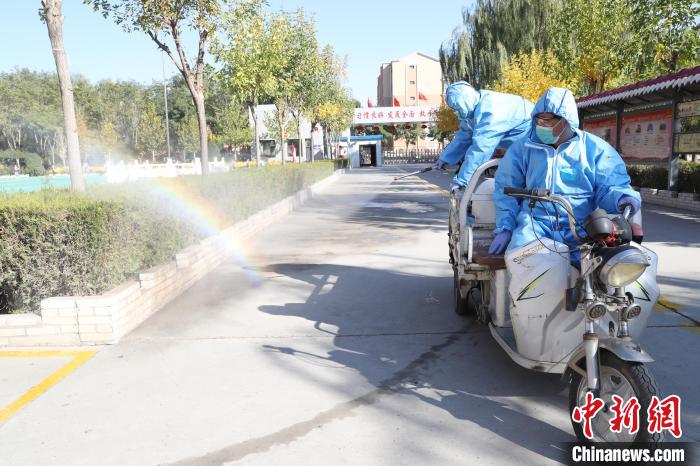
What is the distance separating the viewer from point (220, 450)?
3105 mm

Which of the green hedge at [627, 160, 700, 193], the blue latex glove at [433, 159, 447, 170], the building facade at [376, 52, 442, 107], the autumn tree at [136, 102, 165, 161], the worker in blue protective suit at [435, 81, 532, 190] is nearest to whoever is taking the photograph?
the worker in blue protective suit at [435, 81, 532, 190]

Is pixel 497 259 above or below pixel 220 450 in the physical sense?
above

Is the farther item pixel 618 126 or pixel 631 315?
pixel 618 126

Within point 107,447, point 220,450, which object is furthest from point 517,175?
point 107,447

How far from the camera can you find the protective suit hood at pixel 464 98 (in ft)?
18.0

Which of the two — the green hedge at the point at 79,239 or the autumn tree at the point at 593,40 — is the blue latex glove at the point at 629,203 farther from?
the autumn tree at the point at 593,40

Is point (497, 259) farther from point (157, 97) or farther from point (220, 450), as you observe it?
point (157, 97)

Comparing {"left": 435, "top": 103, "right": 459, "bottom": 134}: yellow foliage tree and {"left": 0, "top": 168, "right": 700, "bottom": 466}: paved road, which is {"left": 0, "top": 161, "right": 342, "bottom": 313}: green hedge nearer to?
{"left": 0, "top": 168, "right": 700, "bottom": 466}: paved road

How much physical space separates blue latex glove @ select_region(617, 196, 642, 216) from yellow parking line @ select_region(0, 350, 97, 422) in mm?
3876

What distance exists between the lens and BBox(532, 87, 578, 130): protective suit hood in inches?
133

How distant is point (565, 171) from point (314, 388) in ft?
6.94

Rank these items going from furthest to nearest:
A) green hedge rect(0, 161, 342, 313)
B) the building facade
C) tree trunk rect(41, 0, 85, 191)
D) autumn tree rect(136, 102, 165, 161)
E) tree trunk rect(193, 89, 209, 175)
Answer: the building facade, autumn tree rect(136, 102, 165, 161), tree trunk rect(193, 89, 209, 175), tree trunk rect(41, 0, 85, 191), green hedge rect(0, 161, 342, 313)

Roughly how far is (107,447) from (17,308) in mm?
2959

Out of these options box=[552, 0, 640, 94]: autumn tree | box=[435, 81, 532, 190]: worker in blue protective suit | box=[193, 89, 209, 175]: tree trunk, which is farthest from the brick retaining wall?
box=[552, 0, 640, 94]: autumn tree
